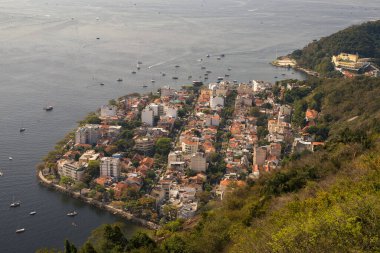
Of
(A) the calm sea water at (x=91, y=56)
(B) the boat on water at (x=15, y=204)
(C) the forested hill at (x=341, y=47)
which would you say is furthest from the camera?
(C) the forested hill at (x=341, y=47)

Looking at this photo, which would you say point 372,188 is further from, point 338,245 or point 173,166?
point 173,166

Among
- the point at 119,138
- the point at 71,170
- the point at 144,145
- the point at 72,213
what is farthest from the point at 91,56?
the point at 72,213

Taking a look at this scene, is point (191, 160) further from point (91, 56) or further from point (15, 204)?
point (91, 56)

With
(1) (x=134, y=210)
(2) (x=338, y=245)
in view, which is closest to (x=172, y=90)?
(1) (x=134, y=210)

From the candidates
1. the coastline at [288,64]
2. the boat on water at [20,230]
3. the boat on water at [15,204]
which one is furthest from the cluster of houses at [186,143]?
the coastline at [288,64]

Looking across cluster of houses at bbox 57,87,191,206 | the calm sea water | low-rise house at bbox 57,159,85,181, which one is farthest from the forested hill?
low-rise house at bbox 57,159,85,181

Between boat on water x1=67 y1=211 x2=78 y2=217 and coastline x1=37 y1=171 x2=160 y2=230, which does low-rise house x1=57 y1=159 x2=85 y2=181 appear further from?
boat on water x1=67 y1=211 x2=78 y2=217

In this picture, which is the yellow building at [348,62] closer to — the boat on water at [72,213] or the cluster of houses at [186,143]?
the cluster of houses at [186,143]
